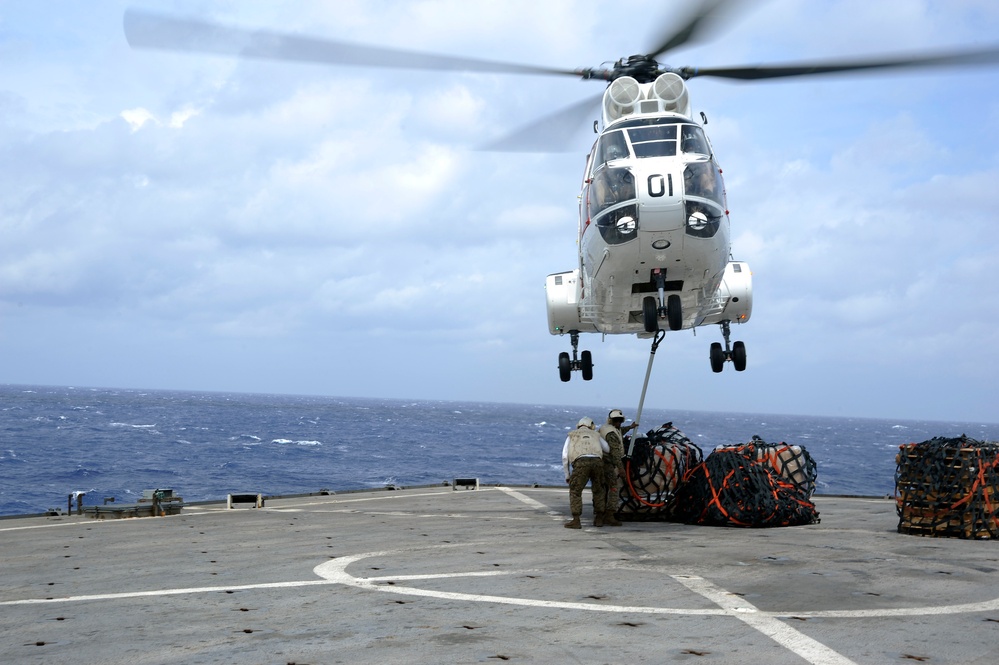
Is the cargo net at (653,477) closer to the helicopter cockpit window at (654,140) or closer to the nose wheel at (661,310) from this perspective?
the nose wheel at (661,310)

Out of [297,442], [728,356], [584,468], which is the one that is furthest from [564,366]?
[297,442]

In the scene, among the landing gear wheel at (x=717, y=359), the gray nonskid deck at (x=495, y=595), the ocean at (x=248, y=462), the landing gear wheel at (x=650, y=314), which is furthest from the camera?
the ocean at (x=248, y=462)

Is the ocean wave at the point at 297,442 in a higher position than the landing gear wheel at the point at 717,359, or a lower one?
lower

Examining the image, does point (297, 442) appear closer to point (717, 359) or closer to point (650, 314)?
point (717, 359)

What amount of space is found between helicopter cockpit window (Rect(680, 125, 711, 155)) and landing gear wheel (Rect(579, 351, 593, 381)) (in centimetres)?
800

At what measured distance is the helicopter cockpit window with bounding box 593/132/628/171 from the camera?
1633cm

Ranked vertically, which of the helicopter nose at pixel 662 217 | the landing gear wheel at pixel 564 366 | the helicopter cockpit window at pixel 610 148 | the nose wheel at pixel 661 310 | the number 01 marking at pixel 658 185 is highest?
the helicopter cockpit window at pixel 610 148

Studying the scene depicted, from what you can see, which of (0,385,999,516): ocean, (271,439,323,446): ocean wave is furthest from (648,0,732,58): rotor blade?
(271,439,323,446): ocean wave

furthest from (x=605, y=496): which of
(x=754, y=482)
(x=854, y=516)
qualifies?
(x=854, y=516)

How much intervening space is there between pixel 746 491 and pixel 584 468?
264cm

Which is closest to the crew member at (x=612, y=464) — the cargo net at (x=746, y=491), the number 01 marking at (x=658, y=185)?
the cargo net at (x=746, y=491)

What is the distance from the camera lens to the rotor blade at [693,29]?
46.2 ft

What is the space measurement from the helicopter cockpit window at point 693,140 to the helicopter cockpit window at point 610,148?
1.05 meters

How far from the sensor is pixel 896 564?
32.3 feet
